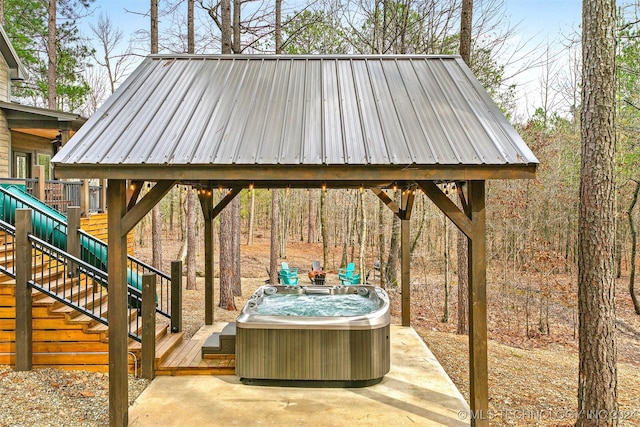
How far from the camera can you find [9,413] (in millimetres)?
4211

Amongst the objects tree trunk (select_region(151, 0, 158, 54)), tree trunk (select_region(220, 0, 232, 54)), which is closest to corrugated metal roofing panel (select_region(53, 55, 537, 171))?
tree trunk (select_region(220, 0, 232, 54))

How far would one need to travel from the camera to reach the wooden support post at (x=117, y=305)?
3.84 metres

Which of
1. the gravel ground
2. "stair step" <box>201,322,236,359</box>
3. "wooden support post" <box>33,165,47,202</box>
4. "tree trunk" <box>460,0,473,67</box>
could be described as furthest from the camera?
"wooden support post" <box>33,165,47,202</box>

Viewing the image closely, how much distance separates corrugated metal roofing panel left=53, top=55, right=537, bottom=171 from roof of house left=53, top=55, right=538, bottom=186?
1 centimetres

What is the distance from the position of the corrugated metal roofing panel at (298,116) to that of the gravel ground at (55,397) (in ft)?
8.78

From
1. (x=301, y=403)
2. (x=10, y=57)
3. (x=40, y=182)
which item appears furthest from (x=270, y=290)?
(x=10, y=57)

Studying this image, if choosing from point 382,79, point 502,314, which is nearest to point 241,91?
point 382,79

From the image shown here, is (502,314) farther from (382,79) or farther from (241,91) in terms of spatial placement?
(241,91)

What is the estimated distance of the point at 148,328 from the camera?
16.9 feet

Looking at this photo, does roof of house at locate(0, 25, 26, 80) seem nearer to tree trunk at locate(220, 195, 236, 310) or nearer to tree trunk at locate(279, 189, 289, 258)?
tree trunk at locate(220, 195, 236, 310)

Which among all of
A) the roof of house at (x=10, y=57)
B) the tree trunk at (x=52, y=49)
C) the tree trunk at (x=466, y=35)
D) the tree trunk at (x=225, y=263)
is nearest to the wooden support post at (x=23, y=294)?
the tree trunk at (x=225, y=263)

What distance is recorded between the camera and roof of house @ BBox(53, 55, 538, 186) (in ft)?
11.9

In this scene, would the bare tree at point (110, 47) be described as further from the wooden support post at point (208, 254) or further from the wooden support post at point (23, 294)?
the wooden support post at point (23, 294)

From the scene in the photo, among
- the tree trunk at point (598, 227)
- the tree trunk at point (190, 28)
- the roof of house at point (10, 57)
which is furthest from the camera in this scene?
the roof of house at point (10, 57)
